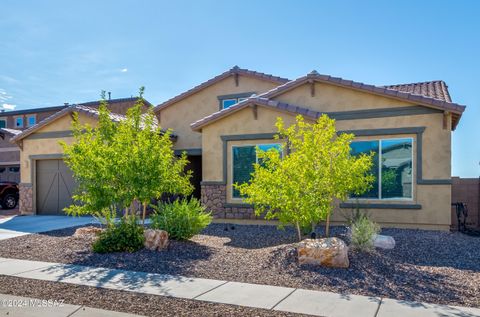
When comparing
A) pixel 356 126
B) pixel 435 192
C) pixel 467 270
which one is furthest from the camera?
pixel 356 126

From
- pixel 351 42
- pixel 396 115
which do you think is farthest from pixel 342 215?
pixel 351 42

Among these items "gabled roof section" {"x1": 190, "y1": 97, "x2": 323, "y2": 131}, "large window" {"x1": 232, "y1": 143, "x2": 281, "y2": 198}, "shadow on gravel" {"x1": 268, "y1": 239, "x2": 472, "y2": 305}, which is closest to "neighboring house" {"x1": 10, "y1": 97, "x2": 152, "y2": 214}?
"gabled roof section" {"x1": 190, "y1": 97, "x2": 323, "y2": 131}

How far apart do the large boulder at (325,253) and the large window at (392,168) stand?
5.36 m

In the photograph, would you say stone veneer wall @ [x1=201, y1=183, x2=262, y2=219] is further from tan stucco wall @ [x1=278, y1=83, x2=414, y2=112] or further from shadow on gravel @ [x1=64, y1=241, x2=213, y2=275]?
shadow on gravel @ [x1=64, y1=241, x2=213, y2=275]

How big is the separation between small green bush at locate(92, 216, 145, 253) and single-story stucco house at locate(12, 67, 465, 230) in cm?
497

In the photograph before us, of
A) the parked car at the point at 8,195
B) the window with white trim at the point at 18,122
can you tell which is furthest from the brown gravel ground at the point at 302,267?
the window with white trim at the point at 18,122

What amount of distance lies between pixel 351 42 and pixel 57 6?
31.8 feet

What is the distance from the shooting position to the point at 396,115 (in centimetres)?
1220

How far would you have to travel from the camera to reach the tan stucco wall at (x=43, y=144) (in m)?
16.9

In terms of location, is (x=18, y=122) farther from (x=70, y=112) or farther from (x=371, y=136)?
(x=371, y=136)

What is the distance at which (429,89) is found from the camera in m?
14.2

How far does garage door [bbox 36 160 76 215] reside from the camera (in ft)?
56.0

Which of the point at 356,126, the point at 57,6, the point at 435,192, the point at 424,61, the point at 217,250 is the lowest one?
the point at 217,250

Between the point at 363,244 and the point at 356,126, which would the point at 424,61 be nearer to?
the point at 356,126
